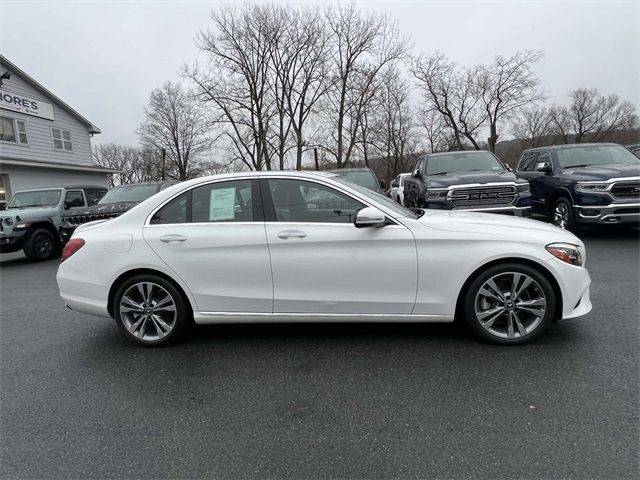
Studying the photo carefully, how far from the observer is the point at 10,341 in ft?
13.3

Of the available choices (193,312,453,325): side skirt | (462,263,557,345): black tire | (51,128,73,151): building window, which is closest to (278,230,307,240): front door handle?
(193,312,453,325): side skirt

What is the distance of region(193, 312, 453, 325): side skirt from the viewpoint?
3291 millimetres

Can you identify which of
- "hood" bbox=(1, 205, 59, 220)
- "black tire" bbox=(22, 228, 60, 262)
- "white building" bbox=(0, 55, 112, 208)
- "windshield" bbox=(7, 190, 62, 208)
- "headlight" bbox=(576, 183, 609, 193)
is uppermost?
"white building" bbox=(0, 55, 112, 208)

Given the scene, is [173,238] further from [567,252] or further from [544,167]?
[544,167]

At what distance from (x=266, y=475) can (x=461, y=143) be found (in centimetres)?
4298

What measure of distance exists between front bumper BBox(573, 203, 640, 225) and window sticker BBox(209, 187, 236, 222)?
699 cm

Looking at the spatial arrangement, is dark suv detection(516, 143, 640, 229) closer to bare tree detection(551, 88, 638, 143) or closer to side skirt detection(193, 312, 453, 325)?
side skirt detection(193, 312, 453, 325)

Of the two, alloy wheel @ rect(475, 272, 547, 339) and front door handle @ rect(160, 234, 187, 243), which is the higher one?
front door handle @ rect(160, 234, 187, 243)

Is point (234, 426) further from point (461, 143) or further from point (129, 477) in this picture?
point (461, 143)

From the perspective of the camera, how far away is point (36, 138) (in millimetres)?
20359

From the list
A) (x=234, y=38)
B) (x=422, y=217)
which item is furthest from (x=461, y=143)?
(x=422, y=217)

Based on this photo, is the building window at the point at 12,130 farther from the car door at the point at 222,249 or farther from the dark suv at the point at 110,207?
the car door at the point at 222,249

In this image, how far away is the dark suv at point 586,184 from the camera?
705 cm

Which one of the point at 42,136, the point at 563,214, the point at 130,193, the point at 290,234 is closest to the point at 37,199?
the point at 130,193
